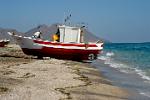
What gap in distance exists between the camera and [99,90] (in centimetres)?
2055

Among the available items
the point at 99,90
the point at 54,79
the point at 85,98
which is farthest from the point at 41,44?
the point at 85,98

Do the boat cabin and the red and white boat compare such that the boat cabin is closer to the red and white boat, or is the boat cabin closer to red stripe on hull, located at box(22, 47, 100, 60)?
the red and white boat

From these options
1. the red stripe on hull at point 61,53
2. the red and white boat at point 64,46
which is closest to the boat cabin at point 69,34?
the red and white boat at point 64,46

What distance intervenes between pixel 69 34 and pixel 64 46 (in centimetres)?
212

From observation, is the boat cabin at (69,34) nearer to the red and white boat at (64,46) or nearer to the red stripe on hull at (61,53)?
the red and white boat at (64,46)

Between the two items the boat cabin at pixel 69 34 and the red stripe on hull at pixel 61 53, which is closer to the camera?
the red stripe on hull at pixel 61 53

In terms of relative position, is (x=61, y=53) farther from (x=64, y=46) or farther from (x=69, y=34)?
(x=69, y=34)

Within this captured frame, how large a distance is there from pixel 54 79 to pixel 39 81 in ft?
4.85

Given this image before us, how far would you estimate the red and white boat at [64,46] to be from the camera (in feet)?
132

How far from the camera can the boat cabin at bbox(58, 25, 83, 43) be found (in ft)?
138

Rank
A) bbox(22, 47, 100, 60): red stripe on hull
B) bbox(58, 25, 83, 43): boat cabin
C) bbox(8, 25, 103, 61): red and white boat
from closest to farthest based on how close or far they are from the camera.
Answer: bbox(8, 25, 103, 61): red and white boat
bbox(22, 47, 100, 60): red stripe on hull
bbox(58, 25, 83, 43): boat cabin

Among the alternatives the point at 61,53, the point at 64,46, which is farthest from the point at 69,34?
the point at 61,53

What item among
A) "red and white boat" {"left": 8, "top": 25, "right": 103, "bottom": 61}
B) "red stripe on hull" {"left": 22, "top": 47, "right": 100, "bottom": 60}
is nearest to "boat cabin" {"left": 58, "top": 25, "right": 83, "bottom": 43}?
"red and white boat" {"left": 8, "top": 25, "right": 103, "bottom": 61}

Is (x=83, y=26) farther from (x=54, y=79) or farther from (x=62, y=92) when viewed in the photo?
(x=62, y=92)
